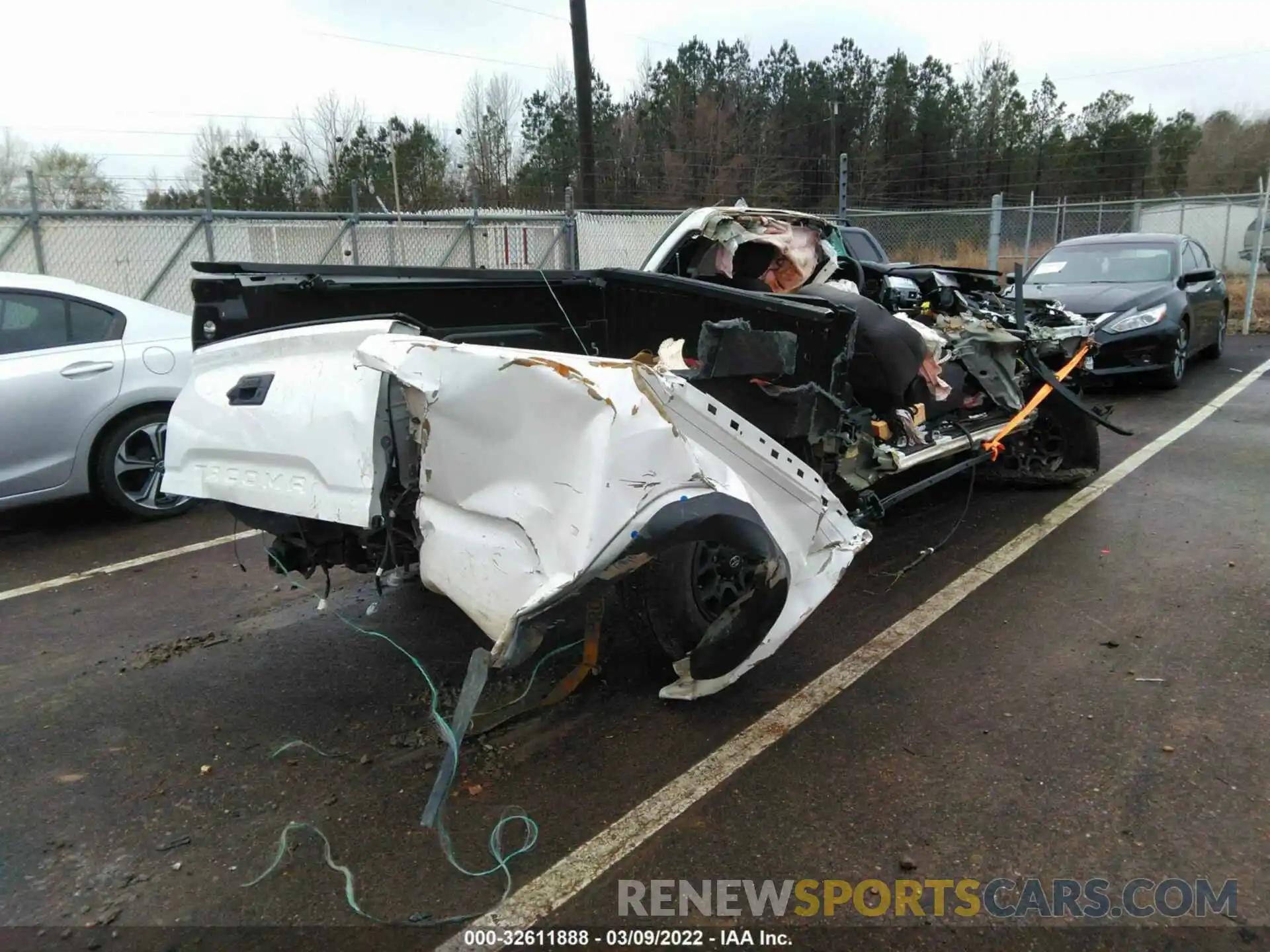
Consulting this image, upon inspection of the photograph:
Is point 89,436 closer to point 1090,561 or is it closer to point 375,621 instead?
point 375,621

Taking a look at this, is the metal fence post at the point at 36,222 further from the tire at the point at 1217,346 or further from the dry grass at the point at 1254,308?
the dry grass at the point at 1254,308

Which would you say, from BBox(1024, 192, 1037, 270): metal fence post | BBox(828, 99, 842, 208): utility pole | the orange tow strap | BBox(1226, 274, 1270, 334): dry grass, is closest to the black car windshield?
the orange tow strap

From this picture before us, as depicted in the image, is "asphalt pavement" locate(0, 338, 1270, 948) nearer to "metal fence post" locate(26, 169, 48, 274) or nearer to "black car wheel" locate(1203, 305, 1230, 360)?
"metal fence post" locate(26, 169, 48, 274)

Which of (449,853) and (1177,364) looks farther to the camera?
(1177,364)

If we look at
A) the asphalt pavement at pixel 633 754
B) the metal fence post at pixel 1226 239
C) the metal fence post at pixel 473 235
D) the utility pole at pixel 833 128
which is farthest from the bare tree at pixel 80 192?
the utility pole at pixel 833 128

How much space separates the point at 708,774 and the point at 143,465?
469 centimetres

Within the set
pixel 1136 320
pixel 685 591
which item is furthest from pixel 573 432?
pixel 1136 320

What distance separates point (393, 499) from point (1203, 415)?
27.7 feet

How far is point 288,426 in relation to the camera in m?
2.98

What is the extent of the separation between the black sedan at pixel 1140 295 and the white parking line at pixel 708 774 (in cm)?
554

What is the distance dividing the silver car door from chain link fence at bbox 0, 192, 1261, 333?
1.33 meters

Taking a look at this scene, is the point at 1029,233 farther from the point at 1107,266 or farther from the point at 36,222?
the point at 36,222

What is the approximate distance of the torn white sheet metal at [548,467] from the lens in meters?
2.43

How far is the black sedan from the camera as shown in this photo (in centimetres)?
941
